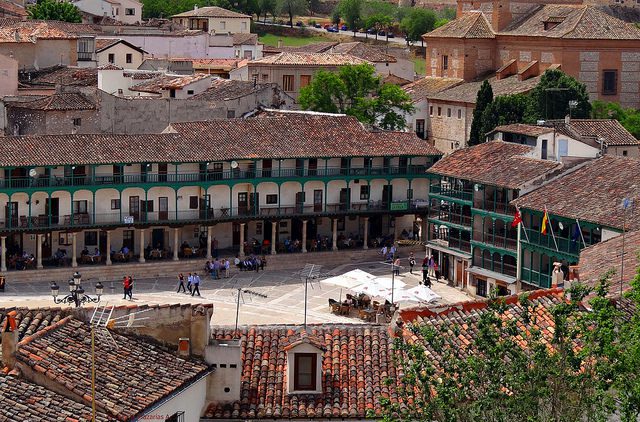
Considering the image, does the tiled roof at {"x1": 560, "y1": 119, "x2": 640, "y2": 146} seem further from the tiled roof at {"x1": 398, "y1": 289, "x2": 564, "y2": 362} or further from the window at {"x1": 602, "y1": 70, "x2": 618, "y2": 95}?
the tiled roof at {"x1": 398, "y1": 289, "x2": 564, "y2": 362}

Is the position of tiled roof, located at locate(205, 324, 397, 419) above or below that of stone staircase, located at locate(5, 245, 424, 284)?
above

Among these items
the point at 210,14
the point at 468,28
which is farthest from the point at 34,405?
the point at 210,14

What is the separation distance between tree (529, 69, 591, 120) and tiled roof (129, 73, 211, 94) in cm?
1972

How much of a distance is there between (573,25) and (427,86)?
431 inches

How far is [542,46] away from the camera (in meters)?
102

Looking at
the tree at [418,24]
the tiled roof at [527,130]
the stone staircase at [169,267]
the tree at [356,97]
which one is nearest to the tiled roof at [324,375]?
the tiled roof at [527,130]

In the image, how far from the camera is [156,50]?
11794 centimetres

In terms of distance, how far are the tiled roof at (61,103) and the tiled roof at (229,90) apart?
710 centimetres

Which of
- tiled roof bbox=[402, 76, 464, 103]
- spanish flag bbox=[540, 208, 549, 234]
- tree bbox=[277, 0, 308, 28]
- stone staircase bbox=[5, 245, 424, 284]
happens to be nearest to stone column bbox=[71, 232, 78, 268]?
stone staircase bbox=[5, 245, 424, 284]

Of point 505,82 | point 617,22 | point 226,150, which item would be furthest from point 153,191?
point 617,22

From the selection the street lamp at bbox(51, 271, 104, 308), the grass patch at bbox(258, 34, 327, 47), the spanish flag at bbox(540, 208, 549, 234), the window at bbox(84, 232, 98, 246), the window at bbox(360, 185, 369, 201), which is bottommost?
the street lamp at bbox(51, 271, 104, 308)

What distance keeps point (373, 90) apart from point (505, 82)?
9.99m

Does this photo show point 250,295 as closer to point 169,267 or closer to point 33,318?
point 169,267

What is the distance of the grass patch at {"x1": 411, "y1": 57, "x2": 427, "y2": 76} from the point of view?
438 ft
